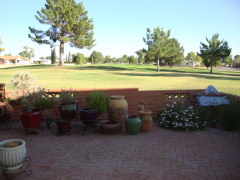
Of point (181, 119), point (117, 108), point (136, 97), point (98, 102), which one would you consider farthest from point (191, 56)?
point (98, 102)

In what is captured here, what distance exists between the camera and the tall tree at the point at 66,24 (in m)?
34.5

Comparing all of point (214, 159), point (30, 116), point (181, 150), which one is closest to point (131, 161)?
point (181, 150)

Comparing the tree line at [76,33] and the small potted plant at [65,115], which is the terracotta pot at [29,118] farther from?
the tree line at [76,33]

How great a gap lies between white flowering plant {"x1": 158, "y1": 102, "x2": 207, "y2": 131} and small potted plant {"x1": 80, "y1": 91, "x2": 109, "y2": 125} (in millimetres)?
2065

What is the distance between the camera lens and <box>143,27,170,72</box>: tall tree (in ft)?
133

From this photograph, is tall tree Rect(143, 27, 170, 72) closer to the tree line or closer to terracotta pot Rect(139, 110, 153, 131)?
the tree line

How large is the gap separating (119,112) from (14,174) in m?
3.36

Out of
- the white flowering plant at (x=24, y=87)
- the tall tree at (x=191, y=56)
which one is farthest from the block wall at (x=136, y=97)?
the tall tree at (x=191, y=56)

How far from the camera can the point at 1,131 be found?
19.2 ft

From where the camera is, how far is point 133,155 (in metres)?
4.26

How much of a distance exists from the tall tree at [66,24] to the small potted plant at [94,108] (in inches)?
1198

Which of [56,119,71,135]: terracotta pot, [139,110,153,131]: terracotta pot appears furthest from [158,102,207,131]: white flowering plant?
Result: [56,119,71,135]: terracotta pot

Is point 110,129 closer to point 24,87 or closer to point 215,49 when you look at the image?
point 24,87

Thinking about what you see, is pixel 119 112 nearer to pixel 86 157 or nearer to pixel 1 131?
pixel 86 157
